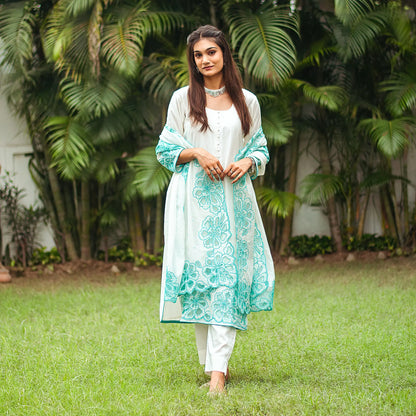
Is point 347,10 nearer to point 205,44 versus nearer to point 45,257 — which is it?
point 205,44

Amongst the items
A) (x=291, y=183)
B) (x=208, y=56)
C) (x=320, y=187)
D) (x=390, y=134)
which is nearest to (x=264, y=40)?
(x=390, y=134)

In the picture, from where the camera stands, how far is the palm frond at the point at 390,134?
6.57 m

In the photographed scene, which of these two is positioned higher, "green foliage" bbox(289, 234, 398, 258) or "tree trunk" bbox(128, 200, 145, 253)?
"tree trunk" bbox(128, 200, 145, 253)

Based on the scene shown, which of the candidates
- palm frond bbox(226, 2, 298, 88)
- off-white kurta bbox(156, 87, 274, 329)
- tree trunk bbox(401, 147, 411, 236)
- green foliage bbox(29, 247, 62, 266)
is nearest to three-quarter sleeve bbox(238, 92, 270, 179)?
off-white kurta bbox(156, 87, 274, 329)

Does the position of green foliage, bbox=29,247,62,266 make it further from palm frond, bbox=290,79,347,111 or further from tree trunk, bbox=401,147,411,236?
tree trunk, bbox=401,147,411,236

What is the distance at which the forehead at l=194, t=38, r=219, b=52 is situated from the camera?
3.10 meters

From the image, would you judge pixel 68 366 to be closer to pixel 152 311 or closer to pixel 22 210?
pixel 152 311

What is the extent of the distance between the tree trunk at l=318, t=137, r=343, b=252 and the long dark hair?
481cm

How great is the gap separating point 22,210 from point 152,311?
3.81m

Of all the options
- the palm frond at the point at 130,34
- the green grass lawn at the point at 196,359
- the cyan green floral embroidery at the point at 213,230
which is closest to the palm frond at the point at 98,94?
the palm frond at the point at 130,34

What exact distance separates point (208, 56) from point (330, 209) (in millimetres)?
5001

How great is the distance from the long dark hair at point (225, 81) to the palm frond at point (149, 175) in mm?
3691

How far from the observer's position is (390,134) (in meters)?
6.66

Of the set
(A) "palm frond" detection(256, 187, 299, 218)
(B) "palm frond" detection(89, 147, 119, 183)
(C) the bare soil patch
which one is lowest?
(C) the bare soil patch
